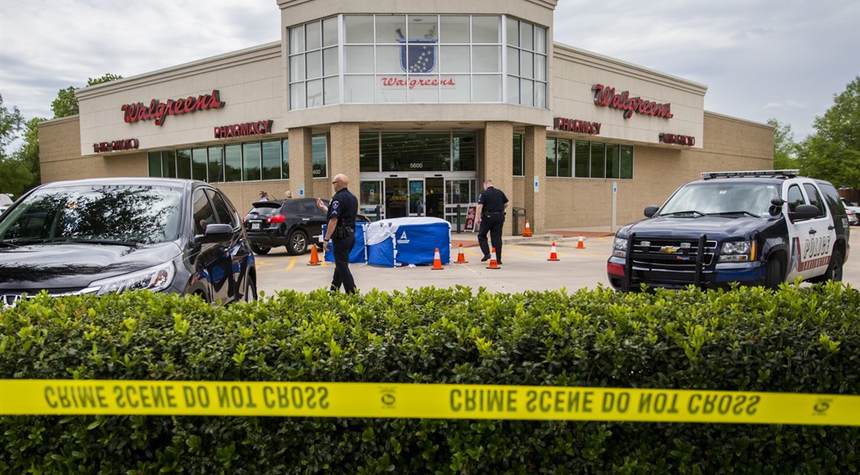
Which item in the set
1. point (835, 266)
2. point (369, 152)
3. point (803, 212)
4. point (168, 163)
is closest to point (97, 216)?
point (803, 212)

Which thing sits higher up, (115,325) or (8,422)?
(115,325)

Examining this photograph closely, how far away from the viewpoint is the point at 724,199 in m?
9.70

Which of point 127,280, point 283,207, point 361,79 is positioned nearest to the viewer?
point 127,280

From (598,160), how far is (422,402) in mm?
33117

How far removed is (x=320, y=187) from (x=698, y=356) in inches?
1036

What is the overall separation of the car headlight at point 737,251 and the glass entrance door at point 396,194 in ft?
67.4

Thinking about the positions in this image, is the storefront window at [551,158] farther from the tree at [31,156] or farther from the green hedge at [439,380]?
the tree at [31,156]

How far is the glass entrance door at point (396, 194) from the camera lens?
91.9 ft

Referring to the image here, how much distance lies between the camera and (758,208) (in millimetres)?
9344

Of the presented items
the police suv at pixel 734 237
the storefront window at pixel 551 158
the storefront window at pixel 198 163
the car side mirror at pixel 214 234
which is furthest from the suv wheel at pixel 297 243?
the storefront window at pixel 198 163

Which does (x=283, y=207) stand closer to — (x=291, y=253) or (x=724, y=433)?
(x=291, y=253)

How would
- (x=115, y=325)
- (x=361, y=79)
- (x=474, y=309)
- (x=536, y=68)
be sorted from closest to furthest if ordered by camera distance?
(x=115, y=325)
(x=474, y=309)
(x=361, y=79)
(x=536, y=68)

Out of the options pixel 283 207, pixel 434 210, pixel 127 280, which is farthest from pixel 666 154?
pixel 127 280

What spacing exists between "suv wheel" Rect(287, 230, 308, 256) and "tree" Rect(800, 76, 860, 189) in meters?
55.1
